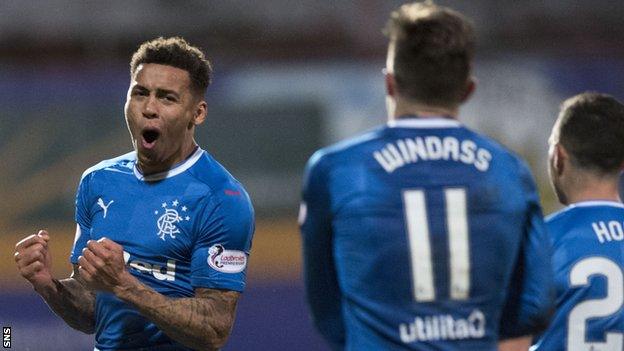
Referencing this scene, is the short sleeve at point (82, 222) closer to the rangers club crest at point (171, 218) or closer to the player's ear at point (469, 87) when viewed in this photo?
the rangers club crest at point (171, 218)

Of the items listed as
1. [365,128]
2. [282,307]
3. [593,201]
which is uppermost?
[593,201]

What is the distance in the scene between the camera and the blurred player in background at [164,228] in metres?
4.60

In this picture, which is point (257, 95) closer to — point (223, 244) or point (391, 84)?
point (223, 244)

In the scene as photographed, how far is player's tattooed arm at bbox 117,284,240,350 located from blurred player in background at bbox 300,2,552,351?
3.54 ft

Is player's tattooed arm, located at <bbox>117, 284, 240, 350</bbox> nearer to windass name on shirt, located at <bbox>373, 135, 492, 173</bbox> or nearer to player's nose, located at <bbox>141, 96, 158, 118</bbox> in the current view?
player's nose, located at <bbox>141, 96, 158, 118</bbox>

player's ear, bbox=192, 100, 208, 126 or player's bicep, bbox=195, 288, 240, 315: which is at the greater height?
player's ear, bbox=192, 100, 208, 126

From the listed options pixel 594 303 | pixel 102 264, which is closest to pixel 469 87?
pixel 594 303

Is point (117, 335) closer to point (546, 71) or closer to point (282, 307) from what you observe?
point (282, 307)

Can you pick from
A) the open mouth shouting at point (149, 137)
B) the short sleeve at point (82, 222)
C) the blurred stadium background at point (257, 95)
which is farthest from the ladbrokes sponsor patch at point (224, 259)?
the blurred stadium background at point (257, 95)

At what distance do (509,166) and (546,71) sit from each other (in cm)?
980

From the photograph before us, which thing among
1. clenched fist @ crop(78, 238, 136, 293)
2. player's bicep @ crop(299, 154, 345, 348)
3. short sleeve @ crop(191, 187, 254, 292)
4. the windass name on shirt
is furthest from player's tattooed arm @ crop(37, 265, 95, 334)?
the windass name on shirt

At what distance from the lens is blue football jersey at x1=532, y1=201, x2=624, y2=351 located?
4.32 meters

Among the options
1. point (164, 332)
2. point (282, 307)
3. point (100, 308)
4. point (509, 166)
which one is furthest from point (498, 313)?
point (282, 307)

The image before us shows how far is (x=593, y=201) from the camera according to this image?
444 centimetres
